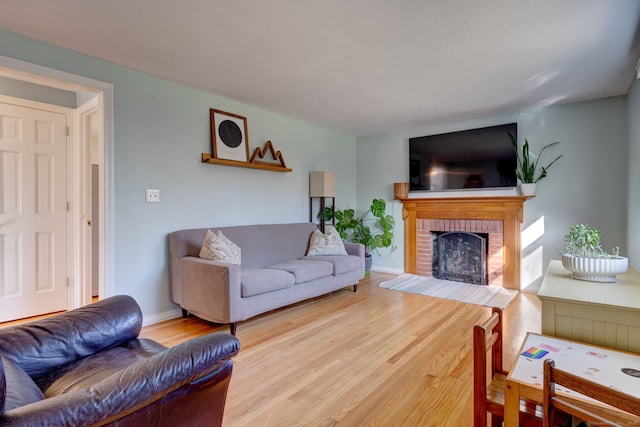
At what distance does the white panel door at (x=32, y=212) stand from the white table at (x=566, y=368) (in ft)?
12.7

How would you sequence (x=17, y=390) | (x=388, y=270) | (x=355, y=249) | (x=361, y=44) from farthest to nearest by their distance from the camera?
(x=388, y=270)
(x=355, y=249)
(x=361, y=44)
(x=17, y=390)

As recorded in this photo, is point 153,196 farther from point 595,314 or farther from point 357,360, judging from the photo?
point 595,314

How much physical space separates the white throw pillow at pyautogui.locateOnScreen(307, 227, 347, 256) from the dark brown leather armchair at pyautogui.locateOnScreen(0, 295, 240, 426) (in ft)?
8.23

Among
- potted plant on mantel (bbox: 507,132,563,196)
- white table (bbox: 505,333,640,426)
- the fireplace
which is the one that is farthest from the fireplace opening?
white table (bbox: 505,333,640,426)

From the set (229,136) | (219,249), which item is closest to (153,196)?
(219,249)

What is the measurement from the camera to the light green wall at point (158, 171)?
2.75 m

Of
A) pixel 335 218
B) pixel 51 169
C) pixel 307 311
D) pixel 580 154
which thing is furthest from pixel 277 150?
pixel 580 154

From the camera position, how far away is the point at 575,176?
375 cm

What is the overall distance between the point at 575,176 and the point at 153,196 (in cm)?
459

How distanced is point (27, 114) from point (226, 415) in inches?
129

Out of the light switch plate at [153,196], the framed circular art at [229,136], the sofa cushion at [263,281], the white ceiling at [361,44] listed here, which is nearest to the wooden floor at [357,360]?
the sofa cushion at [263,281]

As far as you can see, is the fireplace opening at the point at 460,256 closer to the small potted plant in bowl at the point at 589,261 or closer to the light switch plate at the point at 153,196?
the small potted plant in bowl at the point at 589,261

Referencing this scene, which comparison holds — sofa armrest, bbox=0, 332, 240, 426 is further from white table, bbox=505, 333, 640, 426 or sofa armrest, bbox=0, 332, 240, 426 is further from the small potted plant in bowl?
the small potted plant in bowl

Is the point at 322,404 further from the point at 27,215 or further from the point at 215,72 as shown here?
the point at 27,215
